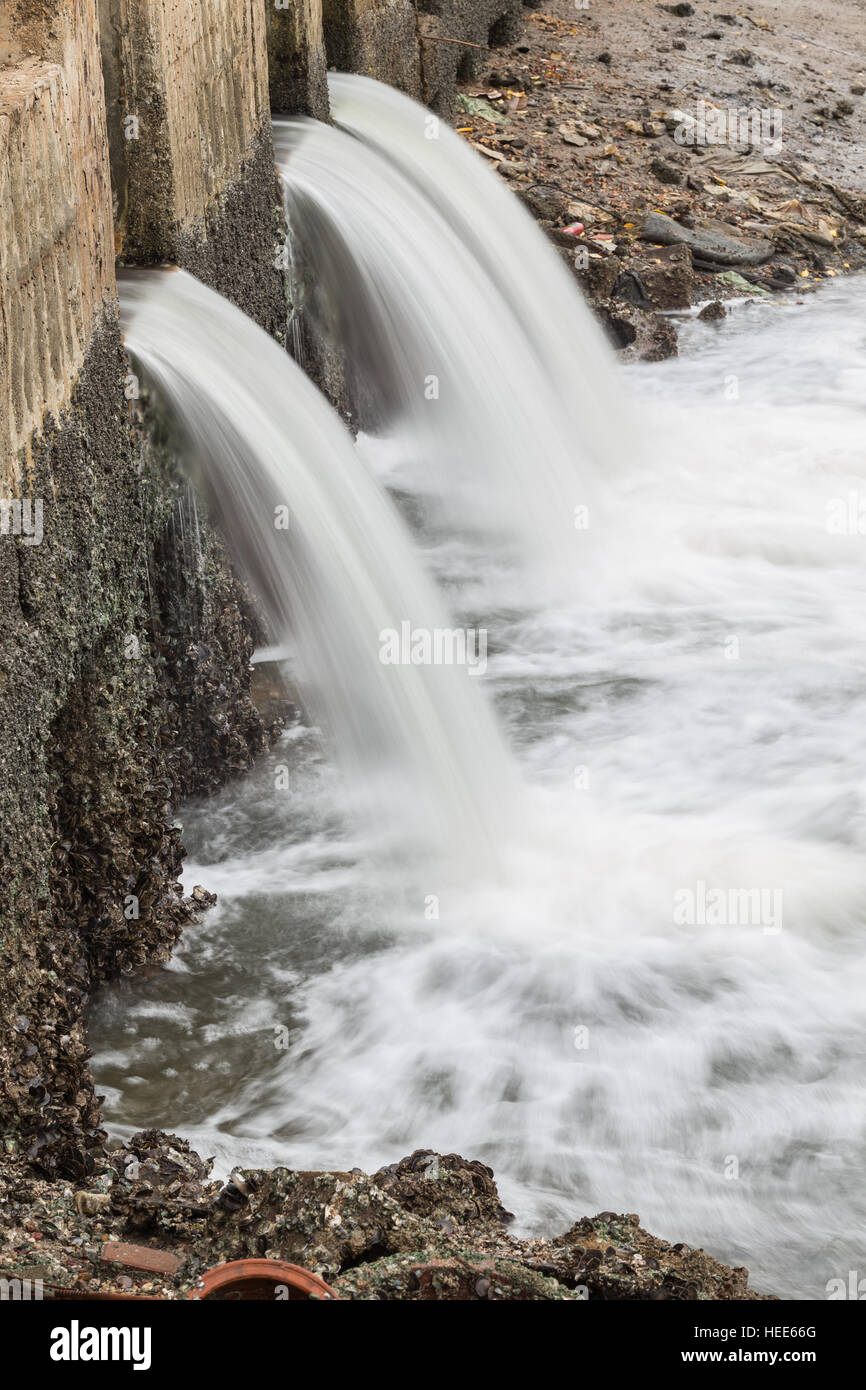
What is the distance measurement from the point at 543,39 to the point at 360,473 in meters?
9.09

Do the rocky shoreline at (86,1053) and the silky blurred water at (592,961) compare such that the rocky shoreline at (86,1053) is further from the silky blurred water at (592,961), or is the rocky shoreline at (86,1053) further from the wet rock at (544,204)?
the wet rock at (544,204)

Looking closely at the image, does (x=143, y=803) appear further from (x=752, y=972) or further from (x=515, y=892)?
(x=752, y=972)

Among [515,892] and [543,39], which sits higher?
[543,39]

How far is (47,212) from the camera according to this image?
13.6 ft

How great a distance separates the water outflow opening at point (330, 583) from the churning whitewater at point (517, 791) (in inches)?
0.5

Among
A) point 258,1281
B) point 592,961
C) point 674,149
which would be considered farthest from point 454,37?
point 258,1281

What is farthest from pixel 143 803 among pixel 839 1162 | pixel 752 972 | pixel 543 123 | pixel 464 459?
pixel 543 123

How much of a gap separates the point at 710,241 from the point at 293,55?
4.15 metres

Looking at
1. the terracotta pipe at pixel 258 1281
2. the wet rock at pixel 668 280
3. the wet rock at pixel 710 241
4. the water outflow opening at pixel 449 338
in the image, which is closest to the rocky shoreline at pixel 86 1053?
the terracotta pipe at pixel 258 1281

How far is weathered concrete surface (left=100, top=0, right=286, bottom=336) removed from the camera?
5.52 meters

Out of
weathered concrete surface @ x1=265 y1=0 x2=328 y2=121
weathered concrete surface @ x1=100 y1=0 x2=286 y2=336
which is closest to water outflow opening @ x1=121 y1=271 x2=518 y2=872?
weathered concrete surface @ x1=100 y1=0 x2=286 y2=336

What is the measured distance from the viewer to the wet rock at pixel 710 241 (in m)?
10.8
